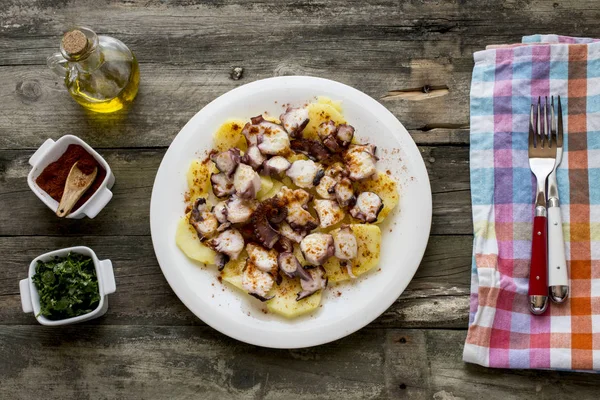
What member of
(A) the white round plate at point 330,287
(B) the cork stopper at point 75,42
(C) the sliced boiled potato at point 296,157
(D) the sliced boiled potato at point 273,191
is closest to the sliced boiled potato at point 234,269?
(A) the white round plate at point 330,287

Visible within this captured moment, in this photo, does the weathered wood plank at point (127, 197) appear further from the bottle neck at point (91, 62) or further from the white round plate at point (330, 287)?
the bottle neck at point (91, 62)

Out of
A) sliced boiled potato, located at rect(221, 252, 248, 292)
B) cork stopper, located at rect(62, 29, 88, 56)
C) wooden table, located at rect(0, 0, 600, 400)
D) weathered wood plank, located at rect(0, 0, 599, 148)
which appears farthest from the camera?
weathered wood plank, located at rect(0, 0, 599, 148)

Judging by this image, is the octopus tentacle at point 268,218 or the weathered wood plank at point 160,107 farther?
the weathered wood plank at point 160,107

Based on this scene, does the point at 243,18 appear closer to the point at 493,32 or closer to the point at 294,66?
the point at 294,66

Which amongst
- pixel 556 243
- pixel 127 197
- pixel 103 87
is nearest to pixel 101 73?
pixel 103 87

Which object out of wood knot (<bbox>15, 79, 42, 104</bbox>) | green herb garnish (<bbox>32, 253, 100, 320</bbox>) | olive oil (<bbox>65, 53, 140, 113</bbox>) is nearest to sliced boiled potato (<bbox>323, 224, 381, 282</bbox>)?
green herb garnish (<bbox>32, 253, 100, 320</bbox>)

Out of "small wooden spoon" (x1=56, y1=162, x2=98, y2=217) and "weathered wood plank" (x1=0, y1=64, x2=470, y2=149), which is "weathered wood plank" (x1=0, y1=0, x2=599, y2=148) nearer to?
"weathered wood plank" (x1=0, y1=64, x2=470, y2=149)

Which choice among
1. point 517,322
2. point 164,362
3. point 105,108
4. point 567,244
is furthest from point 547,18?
point 164,362

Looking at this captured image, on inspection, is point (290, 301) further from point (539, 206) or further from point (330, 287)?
point (539, 206)
